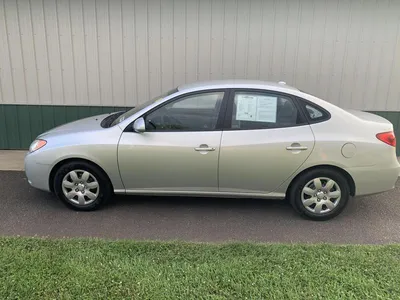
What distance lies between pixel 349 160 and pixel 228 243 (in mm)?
1663

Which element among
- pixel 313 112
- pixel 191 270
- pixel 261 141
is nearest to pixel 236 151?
pixel 261 141

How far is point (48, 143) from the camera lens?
14.8 ft

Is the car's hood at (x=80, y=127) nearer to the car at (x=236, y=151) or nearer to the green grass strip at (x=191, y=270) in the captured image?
the car at (x=236, y=151)

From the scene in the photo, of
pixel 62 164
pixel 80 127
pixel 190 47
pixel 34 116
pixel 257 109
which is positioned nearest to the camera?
pixel 257 109

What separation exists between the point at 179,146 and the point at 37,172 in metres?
1.76

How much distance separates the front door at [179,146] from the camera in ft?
14.0

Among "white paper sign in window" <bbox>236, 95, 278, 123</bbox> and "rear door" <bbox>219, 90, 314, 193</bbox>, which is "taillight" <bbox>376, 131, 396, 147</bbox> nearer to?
"rear door" <bbox>219, 90, 314, 193</bbox>

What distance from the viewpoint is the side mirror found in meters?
→ 4.25

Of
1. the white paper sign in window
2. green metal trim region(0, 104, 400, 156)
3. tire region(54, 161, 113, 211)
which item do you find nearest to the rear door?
the white paper sign in window

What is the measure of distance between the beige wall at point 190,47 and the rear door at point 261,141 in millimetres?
2545

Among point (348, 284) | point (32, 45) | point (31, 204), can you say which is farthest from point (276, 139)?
point (32, 45)

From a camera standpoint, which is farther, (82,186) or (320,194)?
(82,186)

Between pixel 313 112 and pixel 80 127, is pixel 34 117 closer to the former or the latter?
pixel 80 127

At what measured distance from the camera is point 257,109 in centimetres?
432
